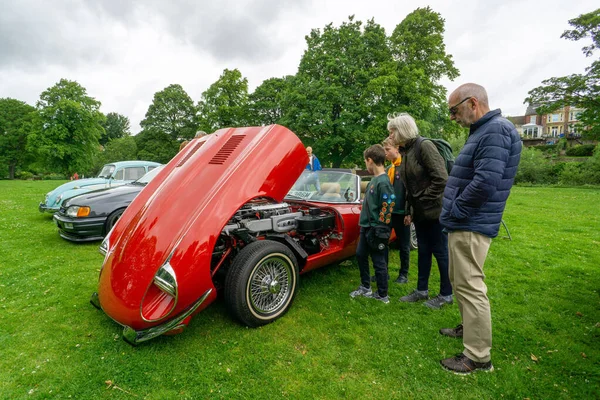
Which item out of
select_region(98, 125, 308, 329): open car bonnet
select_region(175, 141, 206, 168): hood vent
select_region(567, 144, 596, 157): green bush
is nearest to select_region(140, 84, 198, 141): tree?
select_region(175, 141, 206, 168): hood vent

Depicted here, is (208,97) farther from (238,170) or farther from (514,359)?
(514,359)

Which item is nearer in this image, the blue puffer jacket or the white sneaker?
the blue puffer jacket

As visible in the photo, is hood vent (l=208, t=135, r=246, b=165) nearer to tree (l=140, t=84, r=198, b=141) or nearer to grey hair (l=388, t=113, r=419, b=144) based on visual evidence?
grey hair (l=388, t=113, r=419, b=144)

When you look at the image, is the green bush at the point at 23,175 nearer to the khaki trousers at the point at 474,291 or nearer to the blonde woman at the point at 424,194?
the blonde woman at the point at 424,194

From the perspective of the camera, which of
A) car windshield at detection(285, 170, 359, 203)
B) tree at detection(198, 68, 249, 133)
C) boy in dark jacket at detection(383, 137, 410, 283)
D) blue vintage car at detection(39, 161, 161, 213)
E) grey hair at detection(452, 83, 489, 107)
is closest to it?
grey hair at detection(452, 83, 489, 107)

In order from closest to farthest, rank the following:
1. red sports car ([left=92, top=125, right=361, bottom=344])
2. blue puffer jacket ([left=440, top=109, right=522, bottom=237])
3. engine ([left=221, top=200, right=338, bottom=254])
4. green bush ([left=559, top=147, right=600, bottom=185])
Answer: blue puffer jacket ([left=440, top=109, right=522, bottom=237]) → red sports car ([left=92, top=125, right=361, bottom=344]) → engine ([left=221, top=200, right=338, bottom=254]) → green bush ([left=559, top=147, right=600, bottom=185])

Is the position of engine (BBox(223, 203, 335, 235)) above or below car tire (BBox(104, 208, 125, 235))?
above

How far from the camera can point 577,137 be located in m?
35.8

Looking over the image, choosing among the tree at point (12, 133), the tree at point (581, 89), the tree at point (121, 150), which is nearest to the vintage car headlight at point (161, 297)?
the tree at point (581, 89)

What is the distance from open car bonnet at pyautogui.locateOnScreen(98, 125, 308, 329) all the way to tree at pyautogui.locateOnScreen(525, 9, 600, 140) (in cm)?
2269

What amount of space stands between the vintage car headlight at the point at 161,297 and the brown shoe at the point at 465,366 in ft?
7.47

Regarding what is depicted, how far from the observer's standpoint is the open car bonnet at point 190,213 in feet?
8.18

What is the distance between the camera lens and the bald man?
218cm

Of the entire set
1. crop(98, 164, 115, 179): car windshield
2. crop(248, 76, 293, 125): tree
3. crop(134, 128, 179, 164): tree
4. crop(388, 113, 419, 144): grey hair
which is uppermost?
crop(248, 76, 293, 125): tree
